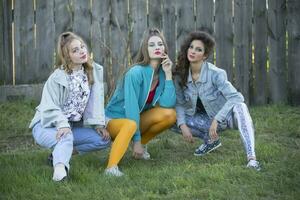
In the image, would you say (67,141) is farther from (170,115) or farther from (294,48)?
(294,48)

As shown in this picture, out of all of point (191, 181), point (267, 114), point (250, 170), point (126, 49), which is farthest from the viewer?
point (126, 49)

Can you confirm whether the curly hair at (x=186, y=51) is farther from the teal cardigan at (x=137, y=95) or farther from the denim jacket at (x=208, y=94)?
the teal cardigan at (x=137, y=95)

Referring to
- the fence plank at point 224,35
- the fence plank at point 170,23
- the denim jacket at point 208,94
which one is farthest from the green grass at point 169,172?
the fence plank at point 170,23

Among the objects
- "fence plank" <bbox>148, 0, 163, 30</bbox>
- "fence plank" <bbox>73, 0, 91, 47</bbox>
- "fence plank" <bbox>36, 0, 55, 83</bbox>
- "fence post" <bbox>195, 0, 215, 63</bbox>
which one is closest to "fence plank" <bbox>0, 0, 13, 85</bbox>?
"fence plank" <bbox>36, 0, 55, 83</bbox>

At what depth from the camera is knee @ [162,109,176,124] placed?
16.3ft

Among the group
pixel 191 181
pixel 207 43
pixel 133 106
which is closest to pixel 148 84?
pixel 133 106

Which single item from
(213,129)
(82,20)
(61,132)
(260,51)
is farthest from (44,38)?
(213,129)

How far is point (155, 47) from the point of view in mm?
4957

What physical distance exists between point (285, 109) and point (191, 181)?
9.96ft

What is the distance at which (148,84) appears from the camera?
4.90 m

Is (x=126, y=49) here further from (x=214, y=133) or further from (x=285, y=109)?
(x=214, y=133)

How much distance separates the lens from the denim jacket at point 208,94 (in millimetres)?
4879

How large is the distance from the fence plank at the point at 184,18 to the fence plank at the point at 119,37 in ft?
1.95

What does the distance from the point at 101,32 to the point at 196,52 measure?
7.79ft
